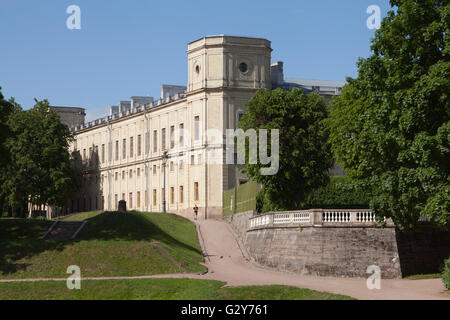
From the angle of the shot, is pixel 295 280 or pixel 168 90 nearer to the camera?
pixel 295 280

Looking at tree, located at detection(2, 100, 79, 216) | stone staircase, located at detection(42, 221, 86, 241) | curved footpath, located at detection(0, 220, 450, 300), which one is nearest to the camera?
curved footpath, located at detection(0, 220, 450, 300)

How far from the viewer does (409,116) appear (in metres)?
36.1

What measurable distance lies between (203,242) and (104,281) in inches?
924

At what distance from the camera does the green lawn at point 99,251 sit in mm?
50094

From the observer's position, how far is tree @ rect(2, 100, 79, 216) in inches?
3627

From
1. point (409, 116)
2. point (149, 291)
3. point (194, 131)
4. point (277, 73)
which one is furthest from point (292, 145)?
point (277, 73)

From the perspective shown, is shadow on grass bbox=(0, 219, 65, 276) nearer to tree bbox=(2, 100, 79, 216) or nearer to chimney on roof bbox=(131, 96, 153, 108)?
tree bbox=(2, 100, 79, 216)

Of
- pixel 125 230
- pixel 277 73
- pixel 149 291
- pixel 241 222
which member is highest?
pixel 277 73

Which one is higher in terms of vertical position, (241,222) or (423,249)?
(241,222)

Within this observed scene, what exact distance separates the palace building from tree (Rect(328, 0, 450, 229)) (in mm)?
41116

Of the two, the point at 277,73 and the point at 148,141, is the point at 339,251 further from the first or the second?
the point at 148,141

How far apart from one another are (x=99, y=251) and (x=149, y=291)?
14554 millimetres

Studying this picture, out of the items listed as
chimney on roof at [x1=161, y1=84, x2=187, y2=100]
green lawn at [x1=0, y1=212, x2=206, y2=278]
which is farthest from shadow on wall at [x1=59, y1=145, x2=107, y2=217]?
green lawn at [x1=0, y1=212, x2=206, y2=278]
